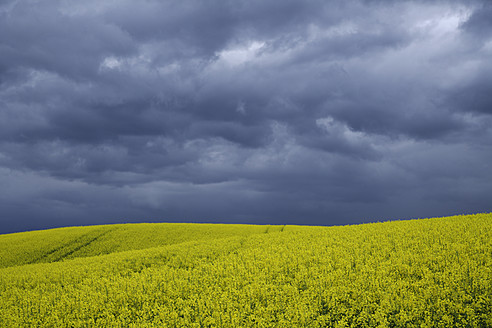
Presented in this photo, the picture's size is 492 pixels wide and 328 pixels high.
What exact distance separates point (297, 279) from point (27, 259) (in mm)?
31884

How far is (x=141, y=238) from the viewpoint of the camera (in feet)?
123

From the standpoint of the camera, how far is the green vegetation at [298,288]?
8.64m

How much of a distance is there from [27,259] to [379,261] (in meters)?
34.3

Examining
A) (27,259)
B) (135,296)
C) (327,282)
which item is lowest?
(27,259)

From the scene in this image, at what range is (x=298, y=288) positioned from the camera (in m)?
11.2

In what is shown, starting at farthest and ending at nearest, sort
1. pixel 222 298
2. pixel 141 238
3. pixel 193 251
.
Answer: pixel 141 238 < pixel 193 251 < pixel 222 298

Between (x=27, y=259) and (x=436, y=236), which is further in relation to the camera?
(x=27, y=259)

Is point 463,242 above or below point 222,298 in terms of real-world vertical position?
above

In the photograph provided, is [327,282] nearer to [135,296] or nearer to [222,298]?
[222,298]

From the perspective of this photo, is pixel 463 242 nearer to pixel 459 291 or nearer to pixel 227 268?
pixel 459 291

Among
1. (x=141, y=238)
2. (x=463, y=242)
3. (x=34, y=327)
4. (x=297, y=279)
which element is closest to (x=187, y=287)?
(x=297, y=279)

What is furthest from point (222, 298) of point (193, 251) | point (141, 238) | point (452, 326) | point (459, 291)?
point (141, 238)

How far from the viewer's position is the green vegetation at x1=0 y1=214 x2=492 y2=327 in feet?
28.3

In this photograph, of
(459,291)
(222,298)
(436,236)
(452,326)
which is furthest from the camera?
(436,236)
